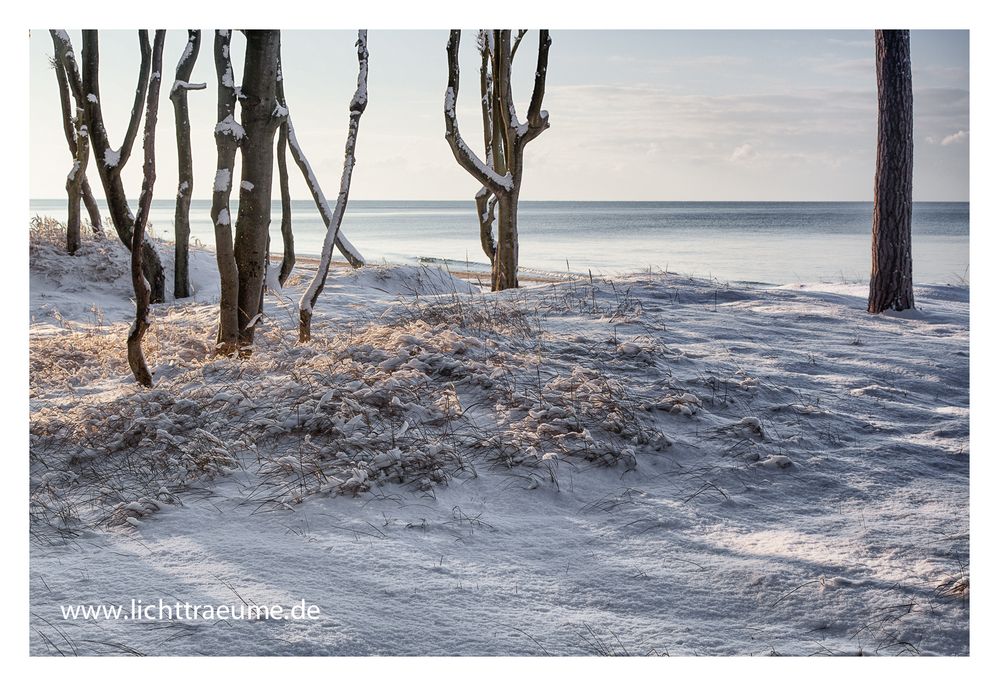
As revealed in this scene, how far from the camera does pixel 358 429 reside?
480cm

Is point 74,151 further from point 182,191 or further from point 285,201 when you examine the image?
point 285,201

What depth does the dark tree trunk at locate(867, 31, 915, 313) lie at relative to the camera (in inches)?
332

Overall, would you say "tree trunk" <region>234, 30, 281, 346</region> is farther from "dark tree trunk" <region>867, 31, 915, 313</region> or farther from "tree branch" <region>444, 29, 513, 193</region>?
"dark tree trunk" <region>867, 31, 915, 313</region>

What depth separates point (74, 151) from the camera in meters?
13.3

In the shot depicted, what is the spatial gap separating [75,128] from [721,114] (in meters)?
10.6

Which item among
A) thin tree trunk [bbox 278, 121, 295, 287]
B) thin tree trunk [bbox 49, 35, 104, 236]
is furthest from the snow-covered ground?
thin tree trunk [bbox 49, 35, 104, 236]

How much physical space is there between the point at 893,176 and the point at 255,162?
677 centimetres

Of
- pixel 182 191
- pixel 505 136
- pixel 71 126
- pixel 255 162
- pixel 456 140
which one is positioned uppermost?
pixel 71 126

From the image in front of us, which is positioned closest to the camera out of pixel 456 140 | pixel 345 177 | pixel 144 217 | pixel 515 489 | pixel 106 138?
pixel 515 489

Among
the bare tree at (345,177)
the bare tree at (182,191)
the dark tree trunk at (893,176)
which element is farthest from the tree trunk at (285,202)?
the dark tree trunk at (893,176)

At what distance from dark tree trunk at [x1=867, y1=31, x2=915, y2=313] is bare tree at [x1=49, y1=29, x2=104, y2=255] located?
1121 cm

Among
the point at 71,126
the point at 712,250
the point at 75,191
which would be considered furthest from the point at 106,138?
the point at 712,250

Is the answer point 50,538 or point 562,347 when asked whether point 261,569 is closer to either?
point 50,538
